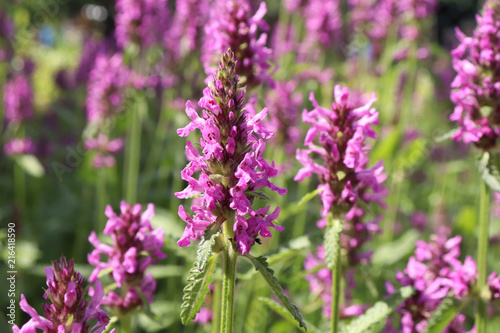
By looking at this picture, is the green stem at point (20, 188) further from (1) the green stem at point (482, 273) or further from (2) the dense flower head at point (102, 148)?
(1) the green stem at point (482, 273)

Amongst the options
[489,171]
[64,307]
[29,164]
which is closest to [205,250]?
[64,307]

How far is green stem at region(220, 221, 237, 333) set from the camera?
66.4 inches

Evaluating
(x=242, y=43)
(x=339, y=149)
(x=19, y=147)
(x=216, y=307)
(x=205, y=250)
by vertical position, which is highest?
(x=242, y=43)

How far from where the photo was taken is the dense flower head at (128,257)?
2246 millimetres

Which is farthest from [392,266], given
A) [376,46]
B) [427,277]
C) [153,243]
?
[376,46]

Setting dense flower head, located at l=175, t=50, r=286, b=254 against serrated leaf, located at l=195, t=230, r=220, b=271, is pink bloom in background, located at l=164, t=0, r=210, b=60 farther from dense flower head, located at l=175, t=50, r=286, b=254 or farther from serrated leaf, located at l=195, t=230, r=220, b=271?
serrated leaf, located at l=195, t=230, r=220, b=271

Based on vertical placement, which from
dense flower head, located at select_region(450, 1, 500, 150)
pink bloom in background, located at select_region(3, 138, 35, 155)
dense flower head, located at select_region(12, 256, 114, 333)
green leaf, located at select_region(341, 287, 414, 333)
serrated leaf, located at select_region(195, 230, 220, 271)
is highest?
dense flower head, located at select_region(450, 1, 500, 150)

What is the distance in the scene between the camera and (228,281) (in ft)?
5.53

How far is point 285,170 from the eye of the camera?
4160 mm

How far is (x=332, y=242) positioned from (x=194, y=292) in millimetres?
624

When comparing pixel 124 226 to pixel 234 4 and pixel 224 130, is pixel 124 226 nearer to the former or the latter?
pixel 224 130

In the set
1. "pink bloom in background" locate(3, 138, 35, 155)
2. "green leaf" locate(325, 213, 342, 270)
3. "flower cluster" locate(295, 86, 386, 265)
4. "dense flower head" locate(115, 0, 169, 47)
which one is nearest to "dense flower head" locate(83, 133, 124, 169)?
"pink bloom in background" locate(3, 138, 35, 155)

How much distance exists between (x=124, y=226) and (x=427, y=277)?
150 cm

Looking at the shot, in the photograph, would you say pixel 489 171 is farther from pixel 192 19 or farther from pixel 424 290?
pixel 192 19
